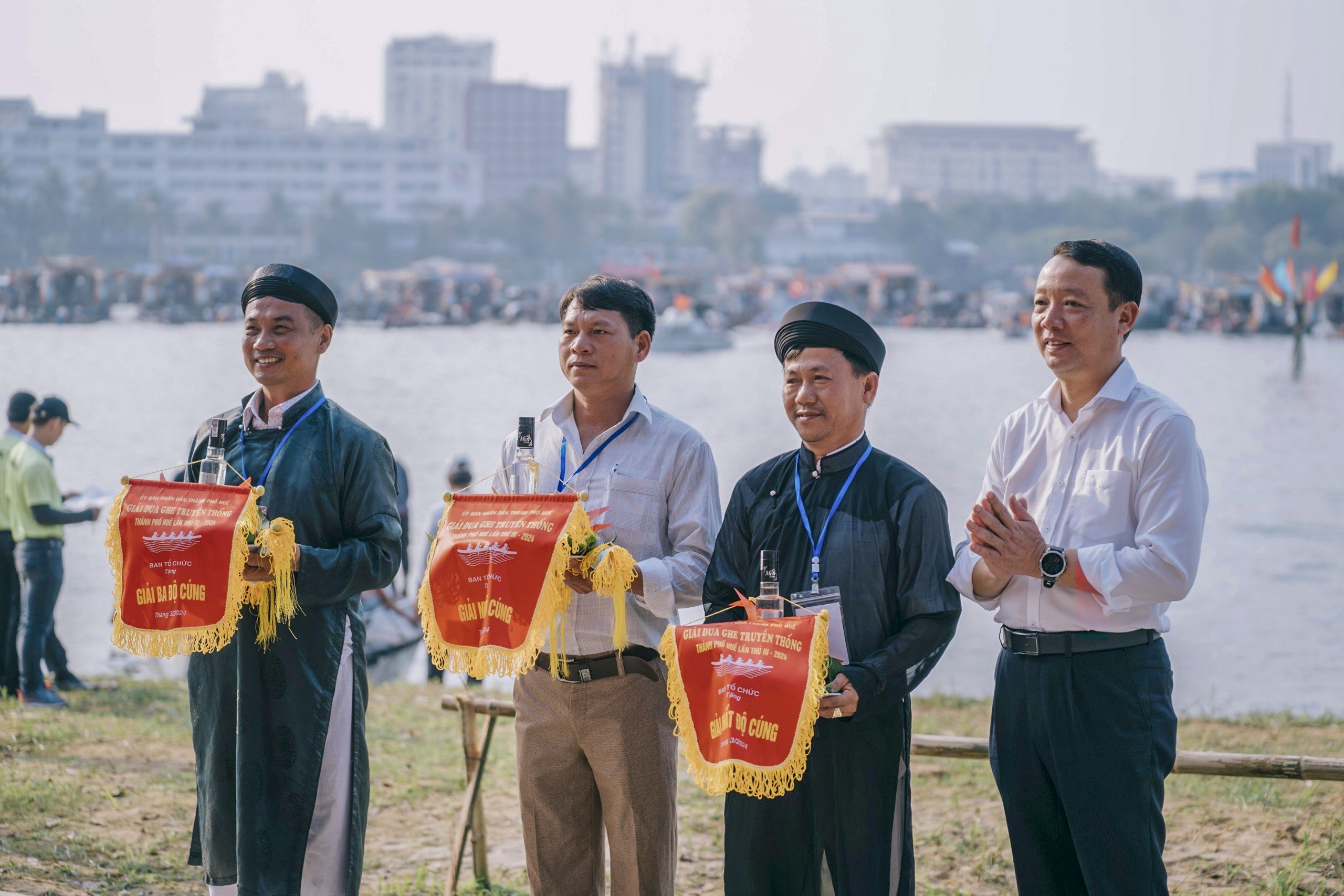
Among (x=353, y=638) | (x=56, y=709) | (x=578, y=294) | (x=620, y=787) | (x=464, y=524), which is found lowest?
(x=56, y=709)

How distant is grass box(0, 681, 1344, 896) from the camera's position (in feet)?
14.3

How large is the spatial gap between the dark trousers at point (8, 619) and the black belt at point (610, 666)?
524 centimetres

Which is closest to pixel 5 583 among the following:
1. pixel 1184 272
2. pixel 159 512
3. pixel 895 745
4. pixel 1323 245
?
pixel 159 512

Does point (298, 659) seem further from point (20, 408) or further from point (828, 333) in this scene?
point (20, 408)

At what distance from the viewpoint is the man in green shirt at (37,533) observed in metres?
7.10

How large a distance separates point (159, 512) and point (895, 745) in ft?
6.27

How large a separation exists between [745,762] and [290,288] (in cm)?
170

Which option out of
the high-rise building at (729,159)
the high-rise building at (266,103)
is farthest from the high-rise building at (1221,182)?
the high-rise building at (266,103)

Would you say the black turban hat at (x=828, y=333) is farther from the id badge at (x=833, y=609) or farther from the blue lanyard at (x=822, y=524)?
the id badge at (x=833, y=609)

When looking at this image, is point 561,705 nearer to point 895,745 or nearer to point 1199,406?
point 895,745

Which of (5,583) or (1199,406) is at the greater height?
(1199,406)

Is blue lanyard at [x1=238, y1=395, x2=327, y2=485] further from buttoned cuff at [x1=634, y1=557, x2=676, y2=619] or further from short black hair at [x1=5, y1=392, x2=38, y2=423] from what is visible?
short black hair at [x1=5, y1=392, x2=38, y2=423]

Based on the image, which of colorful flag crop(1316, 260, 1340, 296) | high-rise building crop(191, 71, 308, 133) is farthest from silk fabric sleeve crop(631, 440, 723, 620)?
high-rise building crop(191, 71, 308, 133)

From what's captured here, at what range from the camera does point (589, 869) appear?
A: 3.31m
